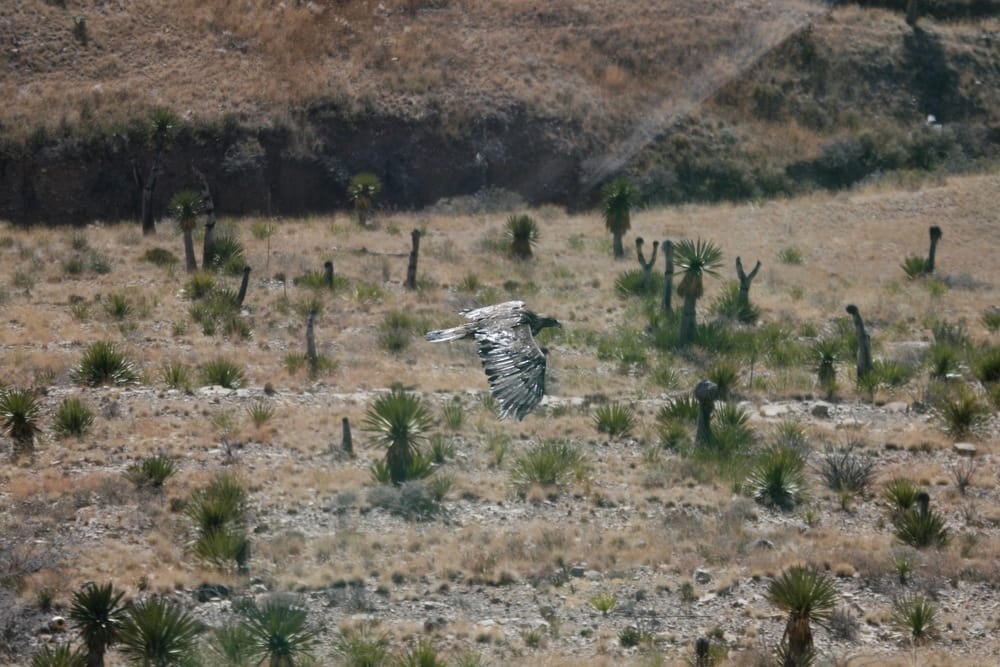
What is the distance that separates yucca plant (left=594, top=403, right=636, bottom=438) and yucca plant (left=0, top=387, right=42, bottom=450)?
8689mm

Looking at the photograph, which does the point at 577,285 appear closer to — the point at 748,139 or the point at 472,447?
the point at 472,447

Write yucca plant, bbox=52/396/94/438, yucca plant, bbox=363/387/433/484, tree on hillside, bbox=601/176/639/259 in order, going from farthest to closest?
1. tree on hillside, bbox=601/176/639/259
2. yucca plant, bbox=52/396/94/438
3. yucca plant, bbox=363/387/433/484

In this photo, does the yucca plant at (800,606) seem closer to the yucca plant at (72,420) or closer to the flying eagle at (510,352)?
the flying eagle at (510,352)

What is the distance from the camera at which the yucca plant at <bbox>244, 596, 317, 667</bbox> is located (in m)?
11.3

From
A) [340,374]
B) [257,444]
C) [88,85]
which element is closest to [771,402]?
[340,374]

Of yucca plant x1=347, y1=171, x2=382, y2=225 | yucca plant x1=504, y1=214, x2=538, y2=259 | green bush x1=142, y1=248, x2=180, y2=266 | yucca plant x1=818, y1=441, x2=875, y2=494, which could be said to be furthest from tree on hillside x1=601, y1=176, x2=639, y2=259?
yucca plant x1=818, y1=441, x2=875, y2=494

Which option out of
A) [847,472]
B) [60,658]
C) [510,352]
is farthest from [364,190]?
[60,658]

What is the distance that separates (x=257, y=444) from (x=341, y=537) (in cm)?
388

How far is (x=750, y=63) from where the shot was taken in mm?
49344

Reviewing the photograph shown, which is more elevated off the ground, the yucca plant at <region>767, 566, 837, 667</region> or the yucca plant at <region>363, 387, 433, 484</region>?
the yucca plant at <region>363, 387, 433, 484</region>

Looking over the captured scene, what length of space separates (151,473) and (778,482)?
8.69 metres

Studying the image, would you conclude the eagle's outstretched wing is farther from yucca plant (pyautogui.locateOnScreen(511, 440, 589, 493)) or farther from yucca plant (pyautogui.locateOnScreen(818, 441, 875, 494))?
yucca plant (pyautogui.locateOnScreen(818, 441, 875, 494))

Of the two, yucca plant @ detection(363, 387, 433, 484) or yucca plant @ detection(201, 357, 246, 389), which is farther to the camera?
yucca plant @ detection(201, 357, 246, 389)

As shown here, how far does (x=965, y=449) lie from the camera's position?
19.5 metres
